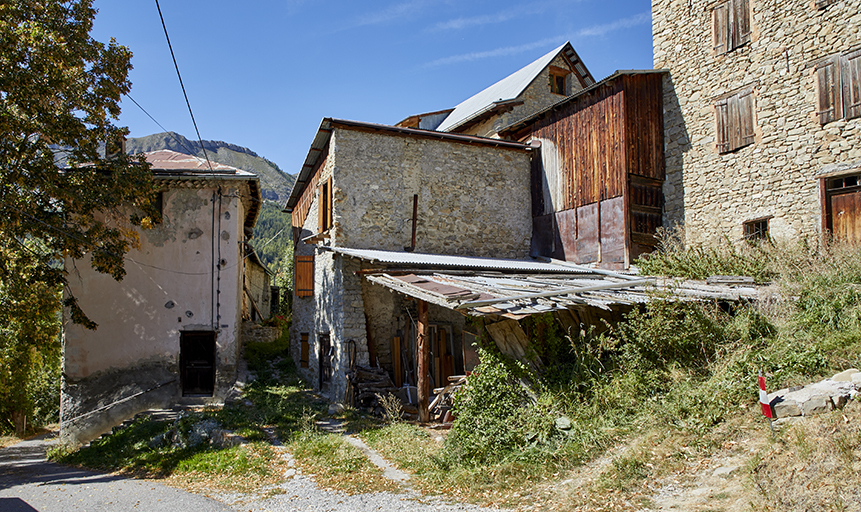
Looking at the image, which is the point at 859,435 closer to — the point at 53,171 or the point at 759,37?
the point at 759,37

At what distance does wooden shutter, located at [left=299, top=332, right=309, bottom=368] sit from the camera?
1516 centimetres

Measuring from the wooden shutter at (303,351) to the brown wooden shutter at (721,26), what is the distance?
13672mm

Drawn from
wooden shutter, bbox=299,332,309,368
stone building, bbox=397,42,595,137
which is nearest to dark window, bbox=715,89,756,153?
stone building, bbox=397,42,595,137

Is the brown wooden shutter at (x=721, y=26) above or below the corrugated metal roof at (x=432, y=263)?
above

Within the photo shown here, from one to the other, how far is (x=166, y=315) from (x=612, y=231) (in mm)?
11586

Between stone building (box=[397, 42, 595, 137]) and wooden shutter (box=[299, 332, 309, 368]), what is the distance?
9.63 meters

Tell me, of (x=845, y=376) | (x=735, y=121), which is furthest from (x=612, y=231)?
(x=845, y=376)

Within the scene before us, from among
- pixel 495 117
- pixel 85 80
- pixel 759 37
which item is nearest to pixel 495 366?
pixel 85 80

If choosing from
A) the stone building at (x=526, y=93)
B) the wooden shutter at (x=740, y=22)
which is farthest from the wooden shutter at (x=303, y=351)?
the wooden shutter at (x=740, y=22)

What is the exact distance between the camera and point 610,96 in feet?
42.2

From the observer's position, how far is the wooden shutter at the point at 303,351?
1516 centimetres

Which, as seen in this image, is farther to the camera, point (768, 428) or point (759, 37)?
point (759, 37)

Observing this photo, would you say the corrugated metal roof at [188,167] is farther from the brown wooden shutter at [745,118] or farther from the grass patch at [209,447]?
the brown wooden shutter at [745,118]

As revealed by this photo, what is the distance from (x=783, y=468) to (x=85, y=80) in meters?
12.4
